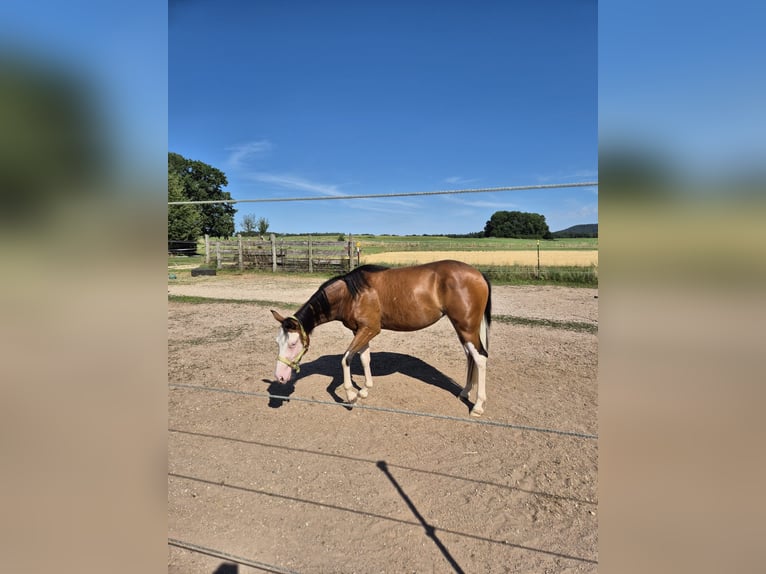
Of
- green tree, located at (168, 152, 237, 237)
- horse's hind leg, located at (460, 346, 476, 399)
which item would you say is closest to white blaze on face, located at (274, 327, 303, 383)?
horse's hind leg, located at (460, 346, 476, 399)

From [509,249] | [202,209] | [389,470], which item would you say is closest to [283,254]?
[509,249]

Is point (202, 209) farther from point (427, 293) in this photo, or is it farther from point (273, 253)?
point (427, 293)

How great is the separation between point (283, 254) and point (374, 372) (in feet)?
46.0

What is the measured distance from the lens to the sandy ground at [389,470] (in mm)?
2422

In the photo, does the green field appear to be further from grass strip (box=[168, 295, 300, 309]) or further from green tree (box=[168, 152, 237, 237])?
green tree (box=[168, 152, 237, 237])

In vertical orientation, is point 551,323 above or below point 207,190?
below

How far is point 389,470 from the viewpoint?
3281 mm

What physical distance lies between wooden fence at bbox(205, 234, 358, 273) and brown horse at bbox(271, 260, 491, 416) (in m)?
10.9

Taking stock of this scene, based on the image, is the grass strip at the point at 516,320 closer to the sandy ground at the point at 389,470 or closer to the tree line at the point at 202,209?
the sandy ground at the point at 389,470

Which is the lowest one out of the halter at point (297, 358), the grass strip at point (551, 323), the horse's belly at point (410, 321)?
the grass strip at point (551, 323)

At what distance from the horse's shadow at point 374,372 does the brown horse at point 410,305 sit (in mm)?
492

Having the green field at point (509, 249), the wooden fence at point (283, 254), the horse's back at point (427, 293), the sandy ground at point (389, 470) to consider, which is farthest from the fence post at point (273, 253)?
the horse's back at point (427, 293)
